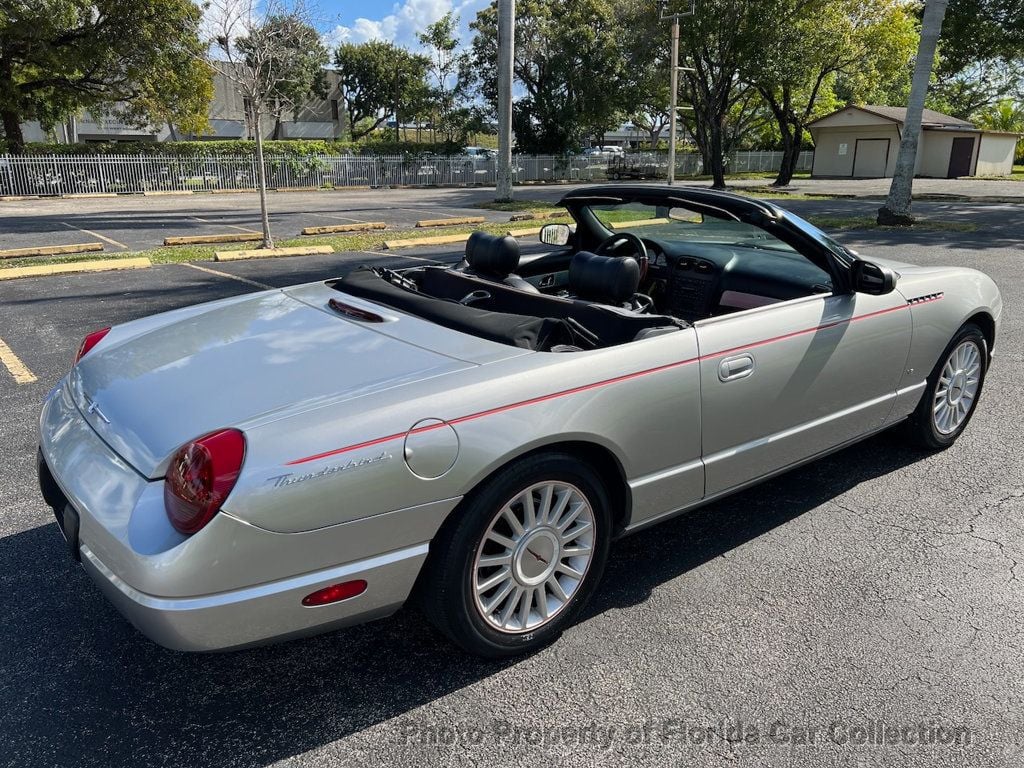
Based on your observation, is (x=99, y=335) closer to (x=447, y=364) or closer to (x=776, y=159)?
(x=447, y=364)

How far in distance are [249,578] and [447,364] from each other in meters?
0.93

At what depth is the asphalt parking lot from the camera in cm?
234

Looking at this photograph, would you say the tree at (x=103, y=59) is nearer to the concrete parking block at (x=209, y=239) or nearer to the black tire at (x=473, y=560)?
the concrete parking block at (x=209, y=239)

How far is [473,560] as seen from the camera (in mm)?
2510

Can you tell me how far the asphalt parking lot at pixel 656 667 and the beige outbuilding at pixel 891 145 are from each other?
46.7 m

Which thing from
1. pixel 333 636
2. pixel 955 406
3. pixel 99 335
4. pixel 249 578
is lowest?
pixel 333 636

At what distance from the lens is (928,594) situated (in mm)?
3158

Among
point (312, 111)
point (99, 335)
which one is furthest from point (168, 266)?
point (312, 111)

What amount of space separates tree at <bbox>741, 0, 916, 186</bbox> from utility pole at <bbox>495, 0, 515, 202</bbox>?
12589 millimetres

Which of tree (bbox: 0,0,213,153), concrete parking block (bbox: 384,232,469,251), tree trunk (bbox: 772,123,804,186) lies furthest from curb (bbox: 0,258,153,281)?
tree trunk (bbox: 772,123,804,186)

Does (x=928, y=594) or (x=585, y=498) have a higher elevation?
(x=585, y=498)

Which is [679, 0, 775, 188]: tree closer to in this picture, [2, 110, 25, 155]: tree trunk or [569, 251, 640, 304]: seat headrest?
[2, 110, 25, 155]: tree trunk

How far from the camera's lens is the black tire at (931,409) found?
4.26 meters

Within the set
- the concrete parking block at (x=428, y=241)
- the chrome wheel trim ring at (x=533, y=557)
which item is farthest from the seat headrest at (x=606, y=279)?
the concrete parking block at (x=428, y=241)
